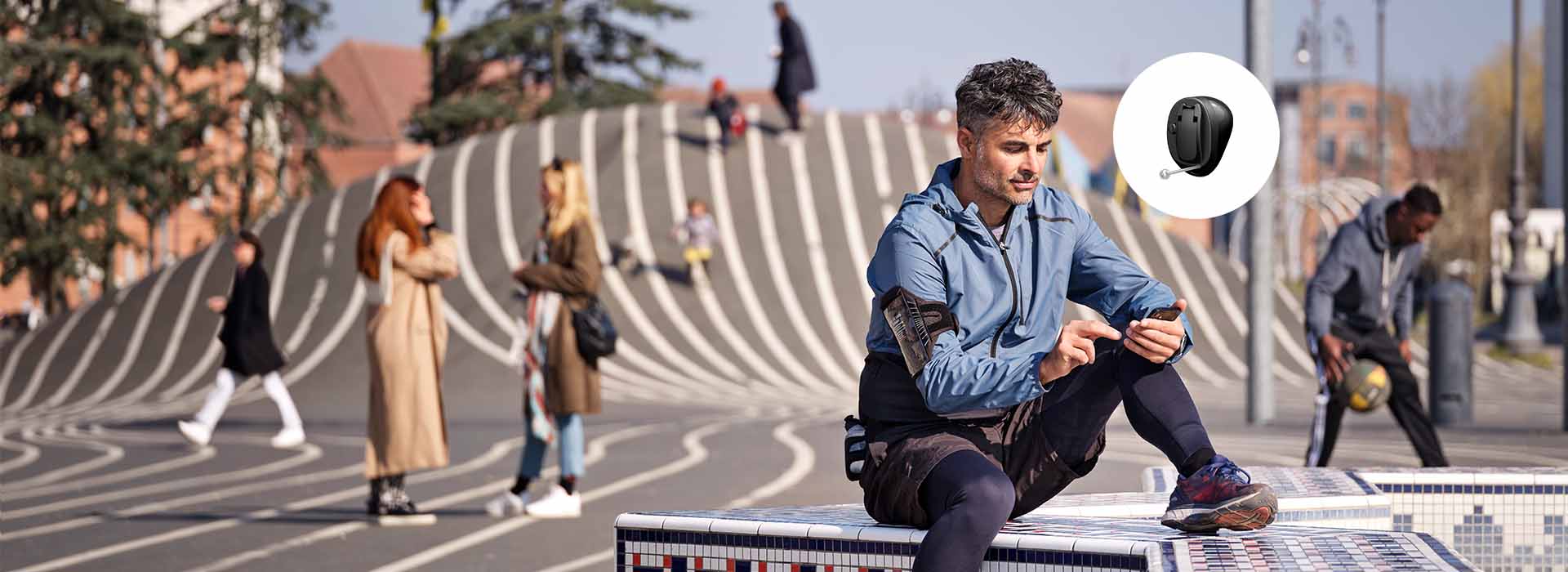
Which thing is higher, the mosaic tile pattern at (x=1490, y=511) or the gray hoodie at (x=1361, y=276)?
the gray hoodie at (x=1361, y=276)

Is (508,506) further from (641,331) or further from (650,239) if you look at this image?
(650,239)

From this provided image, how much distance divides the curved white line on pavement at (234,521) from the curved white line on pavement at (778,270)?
1093 centimetres

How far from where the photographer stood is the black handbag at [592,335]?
33.9 ft

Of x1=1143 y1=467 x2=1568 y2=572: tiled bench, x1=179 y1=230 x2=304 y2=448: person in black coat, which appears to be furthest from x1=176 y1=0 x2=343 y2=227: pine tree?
x1=1143 y1=467 x2=1568 y2=572: tiled bench

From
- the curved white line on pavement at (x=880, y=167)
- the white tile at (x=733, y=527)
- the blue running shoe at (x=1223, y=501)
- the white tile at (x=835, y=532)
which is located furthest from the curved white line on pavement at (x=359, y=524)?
the curved white line on pavement at (x=880, y=167)

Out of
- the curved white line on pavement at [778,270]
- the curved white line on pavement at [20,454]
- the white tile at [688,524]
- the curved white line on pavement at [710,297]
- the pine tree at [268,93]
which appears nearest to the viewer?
the white tile at [688,524]

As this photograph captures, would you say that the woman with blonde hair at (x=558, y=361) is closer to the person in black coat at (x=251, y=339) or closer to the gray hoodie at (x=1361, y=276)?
the gray hoodie at (x=1361, y=276)

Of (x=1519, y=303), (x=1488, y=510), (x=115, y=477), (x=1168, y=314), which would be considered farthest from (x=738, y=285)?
(x=1168, y=314)

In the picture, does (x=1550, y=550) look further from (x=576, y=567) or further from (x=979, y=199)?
(x=576, y=567)

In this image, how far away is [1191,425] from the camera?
4848mm

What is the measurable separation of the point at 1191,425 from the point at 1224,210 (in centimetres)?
75

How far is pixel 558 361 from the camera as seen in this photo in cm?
1032

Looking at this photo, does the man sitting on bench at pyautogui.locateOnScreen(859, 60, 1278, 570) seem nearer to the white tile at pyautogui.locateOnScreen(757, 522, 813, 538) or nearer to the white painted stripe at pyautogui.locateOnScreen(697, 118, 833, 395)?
the white tile at pyautogui.locateOnScreen(757, 522, 813, 538)

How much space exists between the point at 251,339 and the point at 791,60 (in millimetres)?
16686
